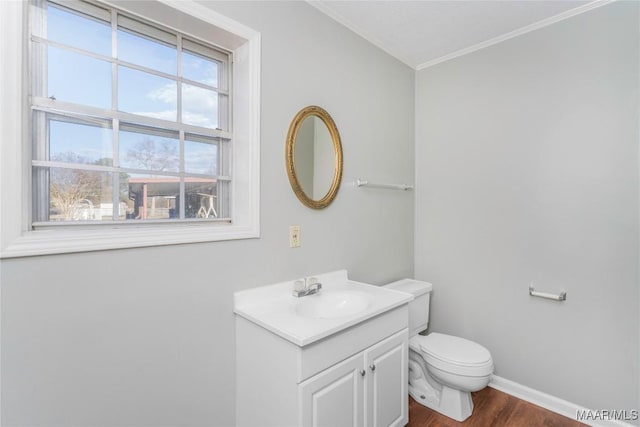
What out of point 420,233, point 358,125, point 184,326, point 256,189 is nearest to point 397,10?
point 358,125

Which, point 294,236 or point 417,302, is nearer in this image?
point 294,236

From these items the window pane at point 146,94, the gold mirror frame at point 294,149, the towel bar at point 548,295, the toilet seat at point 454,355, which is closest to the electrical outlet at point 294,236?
the gold mirror frame at point 294,149

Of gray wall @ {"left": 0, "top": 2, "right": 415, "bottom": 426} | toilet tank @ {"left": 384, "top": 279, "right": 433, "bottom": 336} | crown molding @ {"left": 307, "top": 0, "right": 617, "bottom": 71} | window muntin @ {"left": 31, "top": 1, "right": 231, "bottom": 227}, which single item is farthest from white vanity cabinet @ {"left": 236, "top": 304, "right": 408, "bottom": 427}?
crown molding @ {"left": 307, "top": 0, "right": 617, "bottom": 71}

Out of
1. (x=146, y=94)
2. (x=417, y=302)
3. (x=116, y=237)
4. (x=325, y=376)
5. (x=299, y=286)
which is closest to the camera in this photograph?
(x=116, y=237)

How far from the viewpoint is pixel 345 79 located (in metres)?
2.04

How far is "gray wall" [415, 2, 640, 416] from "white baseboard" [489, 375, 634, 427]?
0.04 metres

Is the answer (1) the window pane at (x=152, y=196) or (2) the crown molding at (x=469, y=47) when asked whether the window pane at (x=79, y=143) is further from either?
(2) the crown molding at (x=469, y=47)

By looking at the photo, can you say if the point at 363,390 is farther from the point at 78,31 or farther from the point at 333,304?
the point at 78,31

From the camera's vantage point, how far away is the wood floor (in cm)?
187

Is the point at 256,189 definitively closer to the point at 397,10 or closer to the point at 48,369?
the point at 48,369

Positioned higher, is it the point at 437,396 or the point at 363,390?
the point at 363,390

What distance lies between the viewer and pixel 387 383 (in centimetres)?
162

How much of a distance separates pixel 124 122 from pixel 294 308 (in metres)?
1.15

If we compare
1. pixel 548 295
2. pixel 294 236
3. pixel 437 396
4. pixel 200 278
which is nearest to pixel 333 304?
pixel 294 236
